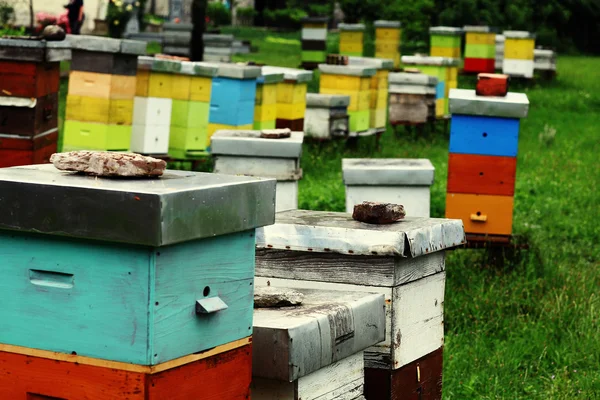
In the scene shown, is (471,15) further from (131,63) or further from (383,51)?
(131,63)

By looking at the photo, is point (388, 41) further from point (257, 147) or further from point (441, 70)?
point (257, 147)

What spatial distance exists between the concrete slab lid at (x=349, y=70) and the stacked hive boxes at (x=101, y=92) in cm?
372

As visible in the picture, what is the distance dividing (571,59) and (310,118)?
57.2 ft

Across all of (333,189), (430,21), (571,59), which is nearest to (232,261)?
(333,189)

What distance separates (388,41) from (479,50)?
1.78 meters

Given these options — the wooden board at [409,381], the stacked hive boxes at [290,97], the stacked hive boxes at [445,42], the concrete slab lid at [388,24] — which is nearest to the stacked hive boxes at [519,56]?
the stacked hive boxes at [445,42]

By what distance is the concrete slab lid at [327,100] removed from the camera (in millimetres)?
9844

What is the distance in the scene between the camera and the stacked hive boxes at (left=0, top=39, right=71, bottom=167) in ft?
18.5

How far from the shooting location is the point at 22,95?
5688 mm

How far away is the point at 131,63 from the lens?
6.94m

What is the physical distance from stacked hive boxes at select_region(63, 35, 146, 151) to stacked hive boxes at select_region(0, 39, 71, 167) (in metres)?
0.92

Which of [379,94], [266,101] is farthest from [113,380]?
[379,94]

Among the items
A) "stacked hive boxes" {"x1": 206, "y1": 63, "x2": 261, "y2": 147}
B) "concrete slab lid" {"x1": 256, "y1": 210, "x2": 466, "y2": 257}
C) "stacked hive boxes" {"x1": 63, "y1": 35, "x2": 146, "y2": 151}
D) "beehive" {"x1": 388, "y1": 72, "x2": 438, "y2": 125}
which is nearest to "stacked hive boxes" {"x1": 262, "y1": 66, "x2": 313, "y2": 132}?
"stacked hive boxes" {"x1": 206, "y1": 63, "x2": 261, "y2": 147}

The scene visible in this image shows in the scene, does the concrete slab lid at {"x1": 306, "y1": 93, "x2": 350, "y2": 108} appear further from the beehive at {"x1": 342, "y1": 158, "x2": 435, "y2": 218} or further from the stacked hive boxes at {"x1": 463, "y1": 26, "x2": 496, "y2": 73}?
the stacked hive boxes at {"x1": 463, "y1": 26, "x2": 496, "y2": 73}
